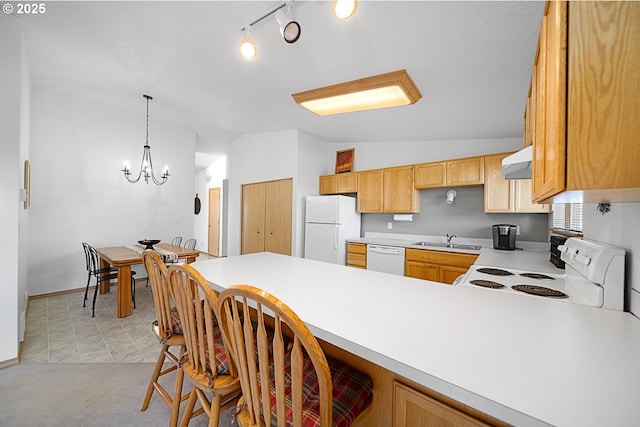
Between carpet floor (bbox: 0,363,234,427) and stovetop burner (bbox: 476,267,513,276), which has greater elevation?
stovetop burner (bbox: 476,267,513,276)

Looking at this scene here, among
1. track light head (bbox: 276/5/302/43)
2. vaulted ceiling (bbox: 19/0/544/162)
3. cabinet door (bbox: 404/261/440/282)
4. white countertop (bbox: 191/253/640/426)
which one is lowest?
cabinet door (bbox: 404/261/440/282)

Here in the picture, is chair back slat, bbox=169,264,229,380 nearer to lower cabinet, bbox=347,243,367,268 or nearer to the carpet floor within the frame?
the carpet floor

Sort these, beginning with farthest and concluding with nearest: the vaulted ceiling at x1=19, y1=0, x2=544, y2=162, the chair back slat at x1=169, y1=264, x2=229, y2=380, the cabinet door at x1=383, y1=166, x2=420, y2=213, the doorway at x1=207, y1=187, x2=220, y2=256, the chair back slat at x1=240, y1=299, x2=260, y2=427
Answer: the doorway at x1=207, y1=187, x2=220, y2=256 → the cabinet door at x1=383, y1=166, x2=420, y2=213 → the vaulted ceiling at x1=19, y1=0, x2=544, y2=162 → the chair back slat at x1=169, y1=264, x2=229, y2=380 → the chair back slat at x1=240, y1=299, x2=260, y2=427

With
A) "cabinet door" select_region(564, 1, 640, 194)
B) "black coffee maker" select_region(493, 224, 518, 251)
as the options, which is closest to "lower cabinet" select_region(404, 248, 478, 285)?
"black coffee maker" select_region(493, 224, 518, 251)

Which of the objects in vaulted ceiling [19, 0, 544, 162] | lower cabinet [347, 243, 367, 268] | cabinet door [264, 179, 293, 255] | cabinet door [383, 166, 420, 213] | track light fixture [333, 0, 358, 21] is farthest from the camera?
cabinet door [264, 179, 293, 255]

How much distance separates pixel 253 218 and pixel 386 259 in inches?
109

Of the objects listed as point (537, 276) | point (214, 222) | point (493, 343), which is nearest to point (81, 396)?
point (493, 343)

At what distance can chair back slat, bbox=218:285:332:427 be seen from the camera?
666mm

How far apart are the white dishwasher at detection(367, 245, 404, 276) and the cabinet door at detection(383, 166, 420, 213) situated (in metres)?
0.64

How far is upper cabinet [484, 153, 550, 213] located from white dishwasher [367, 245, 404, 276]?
4.07 ft

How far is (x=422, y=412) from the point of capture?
769 mm

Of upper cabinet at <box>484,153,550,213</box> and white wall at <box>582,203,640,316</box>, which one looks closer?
white wall at <box>582,203,640,316</box>

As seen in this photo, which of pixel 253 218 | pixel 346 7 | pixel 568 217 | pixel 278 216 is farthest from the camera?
pixel 253 218

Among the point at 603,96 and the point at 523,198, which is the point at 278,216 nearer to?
the point at 523,198
